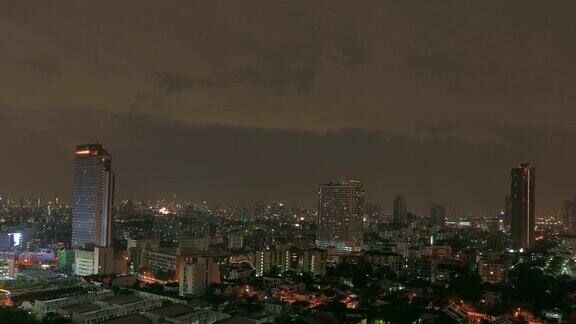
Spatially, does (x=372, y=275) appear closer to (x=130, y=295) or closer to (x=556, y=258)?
(x=130, y=295)

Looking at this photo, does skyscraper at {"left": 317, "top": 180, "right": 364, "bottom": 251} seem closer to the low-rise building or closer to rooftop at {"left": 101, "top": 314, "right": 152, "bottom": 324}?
the low-rise building

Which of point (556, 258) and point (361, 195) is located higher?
point (361, 195)

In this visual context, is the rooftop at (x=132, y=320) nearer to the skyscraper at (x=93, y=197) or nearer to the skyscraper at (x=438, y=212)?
the skyscraper at (x=93, y=197)

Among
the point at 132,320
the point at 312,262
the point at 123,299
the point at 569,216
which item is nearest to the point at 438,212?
the point at 569,216

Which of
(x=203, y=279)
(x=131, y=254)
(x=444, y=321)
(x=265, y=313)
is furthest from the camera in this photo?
(x=131, y=254)

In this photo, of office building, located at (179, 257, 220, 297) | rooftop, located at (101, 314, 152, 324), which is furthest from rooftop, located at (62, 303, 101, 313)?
office building, located at (179, 257, 220, 297)

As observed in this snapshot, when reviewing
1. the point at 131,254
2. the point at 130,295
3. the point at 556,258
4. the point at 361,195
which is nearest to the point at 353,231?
the point at 361,195
